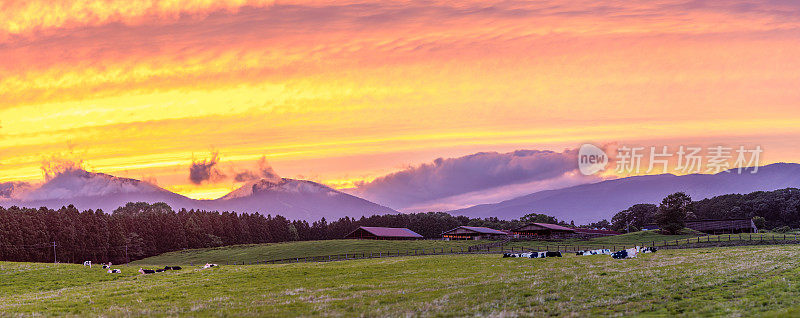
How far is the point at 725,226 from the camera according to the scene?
152 metres

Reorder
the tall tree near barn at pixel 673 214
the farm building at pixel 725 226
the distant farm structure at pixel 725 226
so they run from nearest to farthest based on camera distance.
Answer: the tall tree near barn at pixel 673 214 → the distant farm structure at pixel 725 226 → the farm building at pixel 725 226

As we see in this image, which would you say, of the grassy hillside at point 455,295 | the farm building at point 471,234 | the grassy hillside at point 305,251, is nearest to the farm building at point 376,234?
the farm building at point 471,234

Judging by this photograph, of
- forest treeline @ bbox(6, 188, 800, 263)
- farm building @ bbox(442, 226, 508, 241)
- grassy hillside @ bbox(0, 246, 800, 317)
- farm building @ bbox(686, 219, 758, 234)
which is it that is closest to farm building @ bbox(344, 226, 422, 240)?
farm building @ bbox(442, 226, 508, 241)

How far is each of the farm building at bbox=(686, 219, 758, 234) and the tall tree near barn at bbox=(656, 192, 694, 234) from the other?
69.7ft

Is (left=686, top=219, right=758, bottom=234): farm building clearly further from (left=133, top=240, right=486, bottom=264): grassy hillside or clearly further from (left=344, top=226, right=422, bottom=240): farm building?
(left=344, top=226, right=422, bottom=240): farm building

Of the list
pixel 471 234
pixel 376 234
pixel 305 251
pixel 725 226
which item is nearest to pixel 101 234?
pixel 305 251

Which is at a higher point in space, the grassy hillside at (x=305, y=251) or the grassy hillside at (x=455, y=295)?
the grassy hillside at (x=455, y=295)

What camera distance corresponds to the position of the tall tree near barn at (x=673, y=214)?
132 m

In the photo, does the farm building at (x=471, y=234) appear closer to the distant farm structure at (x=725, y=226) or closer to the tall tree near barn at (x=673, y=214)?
the tall tree near barn at (x=673, y=214)

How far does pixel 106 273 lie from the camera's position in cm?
6034

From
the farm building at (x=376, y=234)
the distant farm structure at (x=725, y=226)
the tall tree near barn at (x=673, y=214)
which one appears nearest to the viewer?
the tall tree near barn at (x=673, y=214)

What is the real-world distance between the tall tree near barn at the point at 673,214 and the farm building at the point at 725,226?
21.2 metres

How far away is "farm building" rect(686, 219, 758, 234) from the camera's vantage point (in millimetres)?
147613

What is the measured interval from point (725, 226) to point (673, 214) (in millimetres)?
28680
